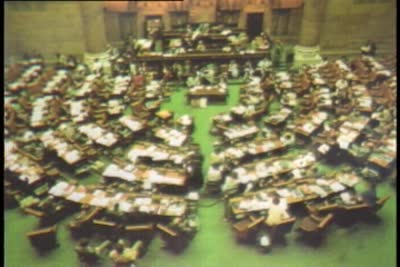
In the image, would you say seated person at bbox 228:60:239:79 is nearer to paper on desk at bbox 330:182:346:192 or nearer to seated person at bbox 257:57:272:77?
seated person at bbox 257:57:272:77

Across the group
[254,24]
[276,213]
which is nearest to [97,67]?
[254,24]

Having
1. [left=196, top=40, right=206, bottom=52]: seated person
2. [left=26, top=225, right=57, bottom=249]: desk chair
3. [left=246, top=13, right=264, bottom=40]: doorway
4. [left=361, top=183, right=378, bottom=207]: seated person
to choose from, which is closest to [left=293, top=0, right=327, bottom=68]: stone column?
[left=246, top=13, right=264, bottom=40]: doorway

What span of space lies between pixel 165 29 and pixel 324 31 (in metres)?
6.29

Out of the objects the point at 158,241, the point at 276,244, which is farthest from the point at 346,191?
the point at 158,241

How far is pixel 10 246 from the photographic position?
1086cm

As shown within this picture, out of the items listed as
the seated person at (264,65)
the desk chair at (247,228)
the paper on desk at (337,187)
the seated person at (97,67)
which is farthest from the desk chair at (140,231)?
the seated person at (97,67)

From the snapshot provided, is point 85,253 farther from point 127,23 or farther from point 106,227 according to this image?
point 127,23

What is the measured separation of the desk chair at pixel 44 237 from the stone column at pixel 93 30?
9.85 meters

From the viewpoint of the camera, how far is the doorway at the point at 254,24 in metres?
15.1

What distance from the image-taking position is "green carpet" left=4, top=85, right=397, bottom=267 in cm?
1012

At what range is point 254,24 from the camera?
16.4m

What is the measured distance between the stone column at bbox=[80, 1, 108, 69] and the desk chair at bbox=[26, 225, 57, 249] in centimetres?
985

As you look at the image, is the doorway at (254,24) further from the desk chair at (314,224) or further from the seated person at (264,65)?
the desk chair at (314,224)

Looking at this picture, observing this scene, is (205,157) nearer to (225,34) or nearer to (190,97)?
(190,97)
